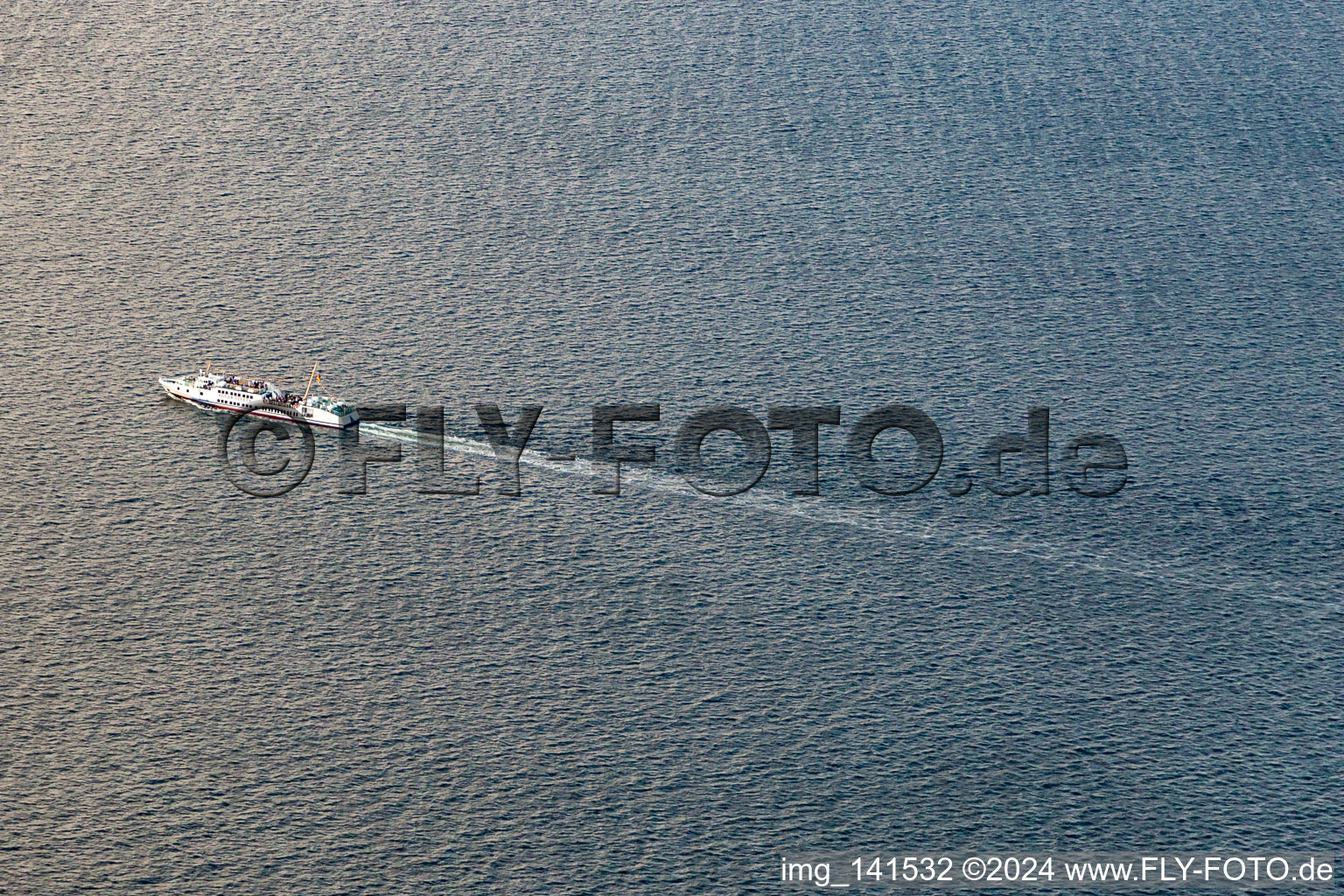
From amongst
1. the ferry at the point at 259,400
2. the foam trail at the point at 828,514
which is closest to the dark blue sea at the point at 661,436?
the foam trail at the point at 828,514

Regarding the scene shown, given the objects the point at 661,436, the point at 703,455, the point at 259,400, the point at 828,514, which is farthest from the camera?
the point at 661,436

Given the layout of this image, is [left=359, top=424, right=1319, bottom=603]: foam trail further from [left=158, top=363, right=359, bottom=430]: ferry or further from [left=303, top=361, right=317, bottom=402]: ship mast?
[left=303, top=361, right=317, bottom=402]: ship mast

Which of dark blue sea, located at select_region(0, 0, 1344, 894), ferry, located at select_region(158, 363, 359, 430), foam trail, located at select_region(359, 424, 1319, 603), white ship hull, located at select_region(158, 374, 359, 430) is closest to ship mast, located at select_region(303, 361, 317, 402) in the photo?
ferry, located at select_region(158, 363, 359, 430)

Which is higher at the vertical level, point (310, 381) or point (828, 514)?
point (310, 381)

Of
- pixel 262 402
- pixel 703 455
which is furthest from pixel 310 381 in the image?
pixel 703 455

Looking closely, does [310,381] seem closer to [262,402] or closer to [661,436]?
[262,402]

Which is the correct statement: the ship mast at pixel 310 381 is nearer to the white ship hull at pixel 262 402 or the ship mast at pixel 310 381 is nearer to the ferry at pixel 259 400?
the ferry at pixel 259 400
